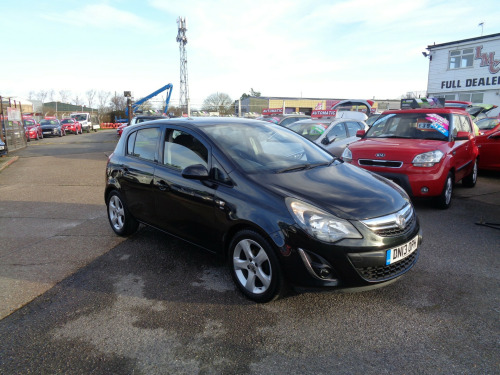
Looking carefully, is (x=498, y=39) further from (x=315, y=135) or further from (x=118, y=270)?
(x=118, y=270)

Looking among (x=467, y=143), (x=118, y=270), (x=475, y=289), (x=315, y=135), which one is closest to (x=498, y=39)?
(x=315, y=135)

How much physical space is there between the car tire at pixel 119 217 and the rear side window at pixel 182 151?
3.94ft

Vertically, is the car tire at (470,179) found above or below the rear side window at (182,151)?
below

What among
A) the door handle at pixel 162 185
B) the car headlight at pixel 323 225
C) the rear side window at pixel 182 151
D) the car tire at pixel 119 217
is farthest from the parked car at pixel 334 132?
the car headlight at pixel 323 225

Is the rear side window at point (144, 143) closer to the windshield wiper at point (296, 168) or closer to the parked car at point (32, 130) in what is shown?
the windshield wiper at point (296, 168)

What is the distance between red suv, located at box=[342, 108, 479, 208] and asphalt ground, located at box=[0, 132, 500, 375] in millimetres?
1079

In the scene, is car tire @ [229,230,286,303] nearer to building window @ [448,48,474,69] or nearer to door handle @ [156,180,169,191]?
door handle @ [156,180,169,191]

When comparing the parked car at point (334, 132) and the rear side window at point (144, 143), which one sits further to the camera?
the parked car at point (334, 132)

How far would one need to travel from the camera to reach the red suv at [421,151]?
5684mm

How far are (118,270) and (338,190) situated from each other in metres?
2.50

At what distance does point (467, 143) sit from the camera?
698 centimetres

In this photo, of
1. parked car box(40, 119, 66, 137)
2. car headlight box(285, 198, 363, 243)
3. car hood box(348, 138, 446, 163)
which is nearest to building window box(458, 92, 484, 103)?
car hood box(348, 138, 446, 163)

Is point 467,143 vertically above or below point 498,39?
below

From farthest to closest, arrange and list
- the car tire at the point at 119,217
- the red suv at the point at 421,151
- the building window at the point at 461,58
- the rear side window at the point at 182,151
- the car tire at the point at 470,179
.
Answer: the building window at the point at 461,58 → the car tire at the point at 470,179 → the red suv at the point at 421,151 → the car tire at the point at 119,217 → the rear side window at the point at 182,151
